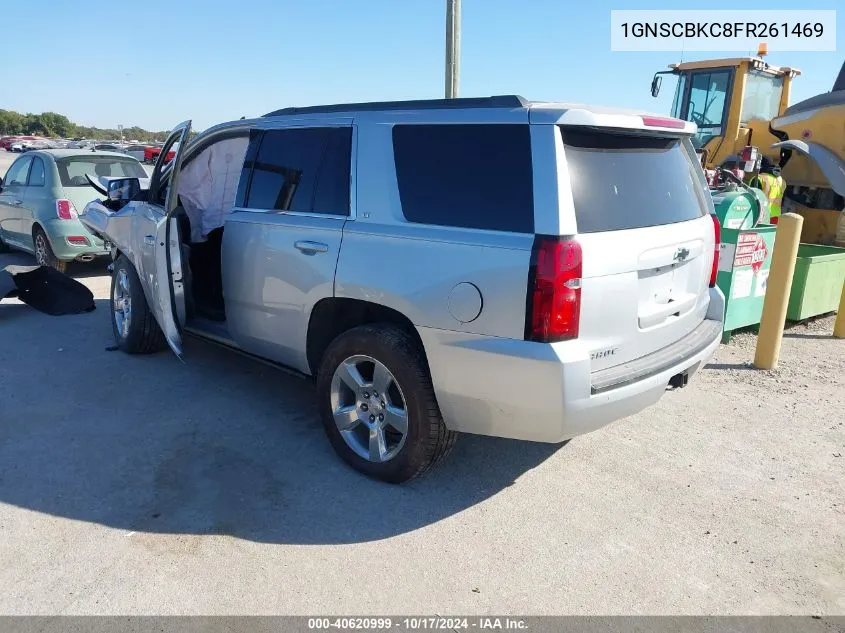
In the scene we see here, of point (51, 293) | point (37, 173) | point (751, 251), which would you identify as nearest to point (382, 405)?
point (751, 251)

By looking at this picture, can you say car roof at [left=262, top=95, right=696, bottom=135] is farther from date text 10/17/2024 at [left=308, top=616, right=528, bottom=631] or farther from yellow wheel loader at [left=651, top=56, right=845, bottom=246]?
yellow wheel loader at [left=651, top=56, right=845, bottom=246]

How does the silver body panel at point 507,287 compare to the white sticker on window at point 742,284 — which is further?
the white sticker on window at point 742,284

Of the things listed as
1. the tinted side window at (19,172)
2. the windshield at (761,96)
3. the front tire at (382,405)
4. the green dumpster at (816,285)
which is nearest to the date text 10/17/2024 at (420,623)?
the front tire at (382,405)

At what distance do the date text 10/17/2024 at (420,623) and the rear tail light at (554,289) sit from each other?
1182mm

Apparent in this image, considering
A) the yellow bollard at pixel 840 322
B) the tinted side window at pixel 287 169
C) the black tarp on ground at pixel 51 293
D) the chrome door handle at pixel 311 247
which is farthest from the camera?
the black tarp on ground at pixel 51 293

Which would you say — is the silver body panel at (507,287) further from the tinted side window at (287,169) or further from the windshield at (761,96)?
the windshield at (761,96)

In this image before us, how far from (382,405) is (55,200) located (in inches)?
267

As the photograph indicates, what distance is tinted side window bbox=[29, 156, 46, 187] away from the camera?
865cm

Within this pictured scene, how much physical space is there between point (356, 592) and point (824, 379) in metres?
4.69

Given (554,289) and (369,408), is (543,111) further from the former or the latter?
(369,408)

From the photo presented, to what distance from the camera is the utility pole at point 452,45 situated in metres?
8.80

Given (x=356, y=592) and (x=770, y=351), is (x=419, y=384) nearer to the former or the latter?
(x=356, y=592)

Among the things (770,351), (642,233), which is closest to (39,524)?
(642,233)

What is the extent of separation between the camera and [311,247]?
383 cm
